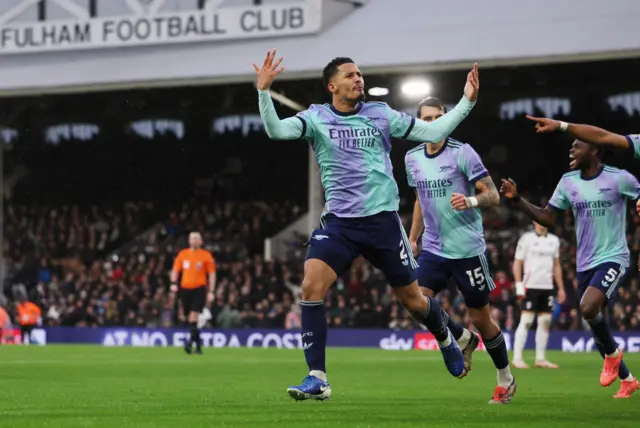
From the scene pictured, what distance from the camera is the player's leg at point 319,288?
30.8 ft

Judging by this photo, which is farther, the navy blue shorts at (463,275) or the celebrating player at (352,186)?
the navy blue shorts at (463,275)

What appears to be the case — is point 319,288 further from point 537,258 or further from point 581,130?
point 537,258

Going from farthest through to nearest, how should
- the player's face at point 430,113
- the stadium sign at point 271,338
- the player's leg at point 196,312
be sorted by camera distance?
the stadium sign at point 271,338
the player's leg at point 196,312
the player's face at point 430,113

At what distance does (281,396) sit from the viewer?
11.2 m

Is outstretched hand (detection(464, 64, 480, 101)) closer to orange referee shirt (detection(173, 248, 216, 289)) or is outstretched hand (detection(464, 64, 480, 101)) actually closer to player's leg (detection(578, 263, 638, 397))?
player's leg (detection(578, 263, 638, 397))

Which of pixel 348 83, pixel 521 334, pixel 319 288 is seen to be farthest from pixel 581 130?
pixel 521 334

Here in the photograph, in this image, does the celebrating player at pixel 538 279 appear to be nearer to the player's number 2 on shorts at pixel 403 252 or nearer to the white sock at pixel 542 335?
the white sock at pixel 542 335

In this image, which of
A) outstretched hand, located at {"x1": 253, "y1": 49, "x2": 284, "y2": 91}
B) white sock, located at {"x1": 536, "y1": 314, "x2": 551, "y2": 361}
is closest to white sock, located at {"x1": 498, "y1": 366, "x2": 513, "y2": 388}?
outstretched hand, located at {"x1": 253, "y1": 49, "x2": 284, "y2": 91}

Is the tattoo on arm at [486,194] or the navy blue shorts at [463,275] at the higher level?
the tattoo on arm at [486,194]

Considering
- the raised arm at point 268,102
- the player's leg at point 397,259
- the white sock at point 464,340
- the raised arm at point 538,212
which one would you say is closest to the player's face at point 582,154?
the raised arm at point 538,212

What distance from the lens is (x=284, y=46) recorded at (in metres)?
28.3

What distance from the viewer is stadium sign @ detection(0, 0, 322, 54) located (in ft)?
91.6

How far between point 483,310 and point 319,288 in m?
1.97

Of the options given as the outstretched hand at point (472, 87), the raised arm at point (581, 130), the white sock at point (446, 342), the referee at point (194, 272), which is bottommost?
the referee at point (194, 272)
